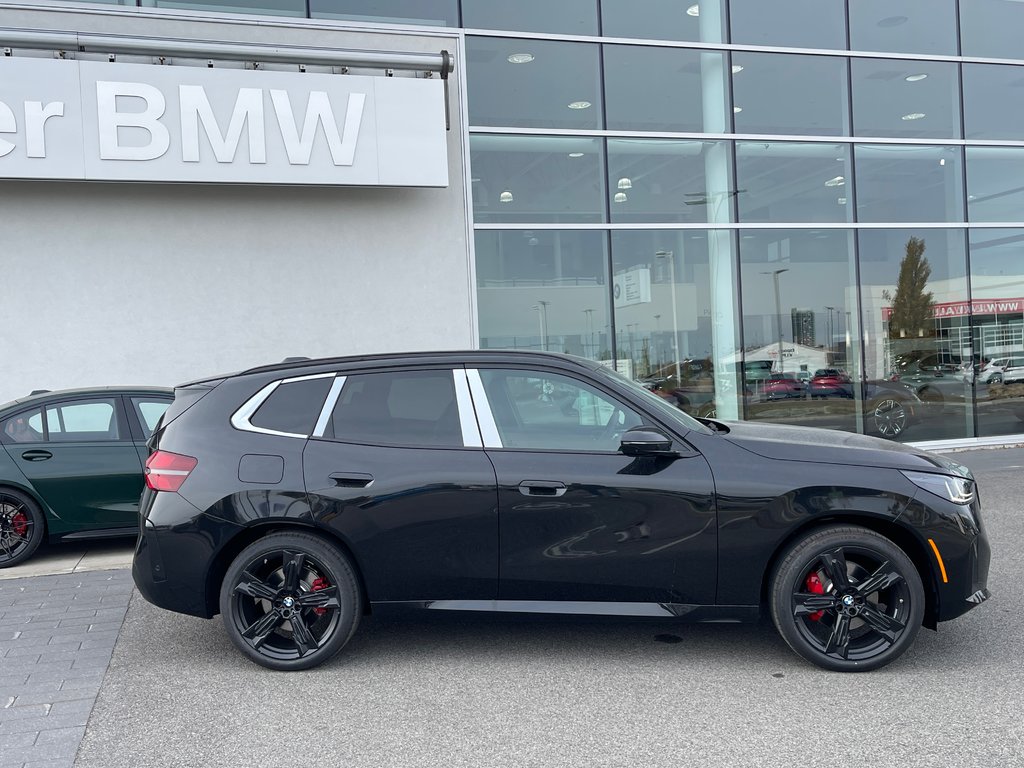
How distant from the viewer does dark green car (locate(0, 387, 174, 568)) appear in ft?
23.7

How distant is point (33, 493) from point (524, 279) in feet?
22.1

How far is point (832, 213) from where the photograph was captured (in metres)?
13.2

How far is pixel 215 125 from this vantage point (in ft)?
33.8

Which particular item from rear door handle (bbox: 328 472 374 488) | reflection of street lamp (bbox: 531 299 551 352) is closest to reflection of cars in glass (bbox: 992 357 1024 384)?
reflection of street lamp (bbox: 531 299 551 352)

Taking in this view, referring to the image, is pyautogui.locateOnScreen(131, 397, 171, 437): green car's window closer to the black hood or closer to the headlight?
the black hood

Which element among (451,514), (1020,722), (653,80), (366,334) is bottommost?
(1020,722)

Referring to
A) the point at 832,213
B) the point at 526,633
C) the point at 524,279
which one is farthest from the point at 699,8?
the point at 526,633

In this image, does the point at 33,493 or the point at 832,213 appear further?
the point at 832,213

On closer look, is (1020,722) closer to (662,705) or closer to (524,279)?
(662,705)

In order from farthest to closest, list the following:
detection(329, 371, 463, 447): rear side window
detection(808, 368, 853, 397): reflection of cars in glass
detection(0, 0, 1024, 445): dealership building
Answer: detection(808, 368, 853, 397): reflection of cars in glass → detection(0, 0, 1024, 445): dealership building → detection(329, 371, 463, 447): rear side window

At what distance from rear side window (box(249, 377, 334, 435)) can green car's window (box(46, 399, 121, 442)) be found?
344cm

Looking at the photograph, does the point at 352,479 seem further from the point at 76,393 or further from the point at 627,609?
the point at 76,393

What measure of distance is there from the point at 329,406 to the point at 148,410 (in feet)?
12.0

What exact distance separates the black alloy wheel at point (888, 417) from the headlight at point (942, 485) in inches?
373
